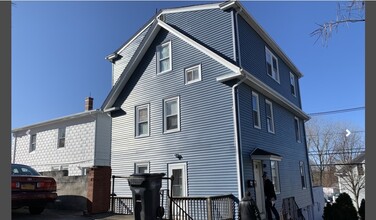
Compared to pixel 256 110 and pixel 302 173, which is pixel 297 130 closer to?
pixel 302 173

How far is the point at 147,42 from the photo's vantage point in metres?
14.5

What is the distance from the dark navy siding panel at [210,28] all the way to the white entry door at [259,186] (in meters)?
4.37

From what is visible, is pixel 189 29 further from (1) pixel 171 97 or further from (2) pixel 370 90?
(2) pixel 370 90

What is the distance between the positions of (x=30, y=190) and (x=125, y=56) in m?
9.01

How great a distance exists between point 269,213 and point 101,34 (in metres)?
10.2

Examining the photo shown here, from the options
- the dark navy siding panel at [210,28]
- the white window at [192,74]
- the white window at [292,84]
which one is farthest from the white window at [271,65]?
the white window at [192,74]

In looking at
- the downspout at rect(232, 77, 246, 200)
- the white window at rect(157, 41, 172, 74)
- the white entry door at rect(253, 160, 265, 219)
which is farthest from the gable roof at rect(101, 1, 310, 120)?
the white entry door at rect(253, 160, 265, 219)

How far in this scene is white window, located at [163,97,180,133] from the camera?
42.3 feet

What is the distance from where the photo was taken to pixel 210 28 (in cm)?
1297

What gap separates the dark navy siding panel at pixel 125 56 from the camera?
1537 centimetres

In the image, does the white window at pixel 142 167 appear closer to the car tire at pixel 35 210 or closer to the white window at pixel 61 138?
the car tire at pixel 35 210

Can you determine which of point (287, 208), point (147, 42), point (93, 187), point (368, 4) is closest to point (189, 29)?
point (147, 42)

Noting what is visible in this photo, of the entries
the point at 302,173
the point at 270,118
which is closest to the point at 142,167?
the point at 270,118

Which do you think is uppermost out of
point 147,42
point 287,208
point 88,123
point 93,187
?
point 147,42
